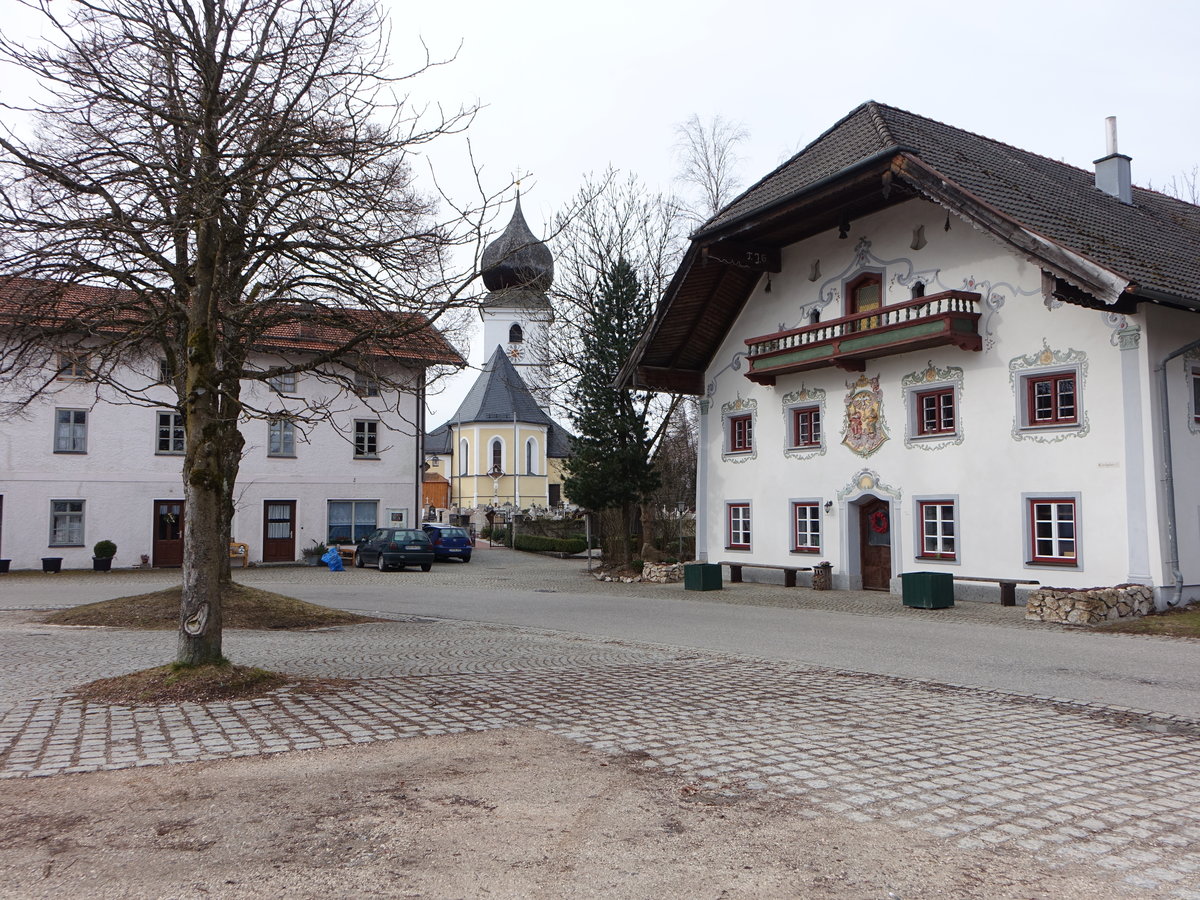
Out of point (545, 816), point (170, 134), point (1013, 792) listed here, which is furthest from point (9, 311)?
point (1013, 792)

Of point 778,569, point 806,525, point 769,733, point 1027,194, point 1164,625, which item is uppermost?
point 1027,194

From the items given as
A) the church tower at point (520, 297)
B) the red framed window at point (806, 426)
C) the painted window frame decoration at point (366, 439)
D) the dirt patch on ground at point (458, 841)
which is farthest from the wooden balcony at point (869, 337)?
the painted window frame decoration at point (366, 439)

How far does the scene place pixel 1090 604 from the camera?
1645 centimetres

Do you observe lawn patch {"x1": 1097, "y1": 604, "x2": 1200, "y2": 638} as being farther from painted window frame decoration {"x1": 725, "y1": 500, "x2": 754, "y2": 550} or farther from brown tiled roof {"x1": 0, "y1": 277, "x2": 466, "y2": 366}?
brown tiled roof {"x1": 0, "y1": 277, "x2": 466, "y2": 366}

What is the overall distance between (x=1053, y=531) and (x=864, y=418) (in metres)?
5.30

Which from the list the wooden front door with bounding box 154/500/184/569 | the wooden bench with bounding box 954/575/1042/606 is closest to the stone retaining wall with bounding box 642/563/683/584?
the wooden bench with bounding box 954/575/1042/606

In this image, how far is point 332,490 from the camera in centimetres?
3650

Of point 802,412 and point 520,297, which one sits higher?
point 802,412

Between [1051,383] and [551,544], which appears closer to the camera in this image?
[1051,383]

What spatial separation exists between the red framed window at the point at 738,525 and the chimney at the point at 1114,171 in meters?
12.0

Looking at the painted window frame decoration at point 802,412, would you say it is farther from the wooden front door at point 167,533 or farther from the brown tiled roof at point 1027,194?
the wooden front door at point 167,533

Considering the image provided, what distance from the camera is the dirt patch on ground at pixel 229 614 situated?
1548cm

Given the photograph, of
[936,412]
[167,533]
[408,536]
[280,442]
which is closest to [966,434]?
[936,412]

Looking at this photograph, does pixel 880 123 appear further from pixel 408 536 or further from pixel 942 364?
pixel 408 536
